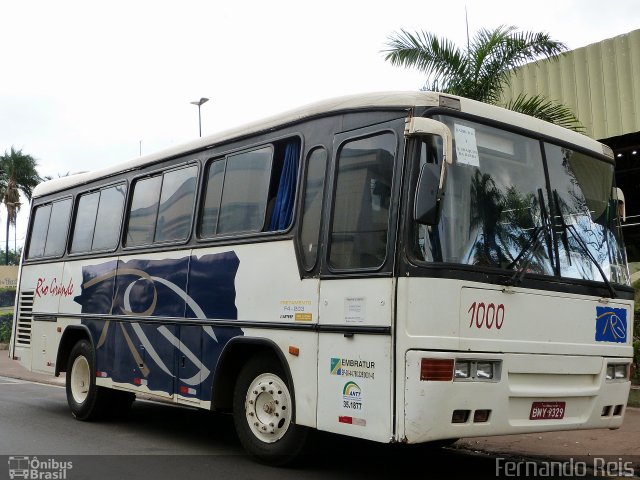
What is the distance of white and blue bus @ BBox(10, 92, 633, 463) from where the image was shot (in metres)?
5.89

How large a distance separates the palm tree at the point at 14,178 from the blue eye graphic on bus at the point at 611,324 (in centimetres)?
5120

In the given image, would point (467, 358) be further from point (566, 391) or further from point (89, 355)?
point (89, 355)

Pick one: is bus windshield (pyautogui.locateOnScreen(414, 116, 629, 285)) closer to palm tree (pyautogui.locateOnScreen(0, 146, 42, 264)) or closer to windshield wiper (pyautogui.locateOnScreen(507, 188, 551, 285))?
windshield wiper (pyautogui.locateOnScreen(507, 188, 551, 285))

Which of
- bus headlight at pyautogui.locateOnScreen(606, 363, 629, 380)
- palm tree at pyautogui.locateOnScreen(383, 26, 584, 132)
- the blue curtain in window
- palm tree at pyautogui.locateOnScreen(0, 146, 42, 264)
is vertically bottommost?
bus headlight at pyautogui.locateOnScreen(606, 363, 629, 380)

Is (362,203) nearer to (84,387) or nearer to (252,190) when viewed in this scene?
(252,190)

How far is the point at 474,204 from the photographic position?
6184 mm

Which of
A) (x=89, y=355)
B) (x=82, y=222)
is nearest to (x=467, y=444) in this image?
(x=89, y=355)

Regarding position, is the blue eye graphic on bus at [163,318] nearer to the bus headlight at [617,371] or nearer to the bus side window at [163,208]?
the bus side window at [163,208]

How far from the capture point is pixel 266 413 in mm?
7234

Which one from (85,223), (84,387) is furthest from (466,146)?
(84,387)

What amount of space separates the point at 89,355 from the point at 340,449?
3.72 meters
